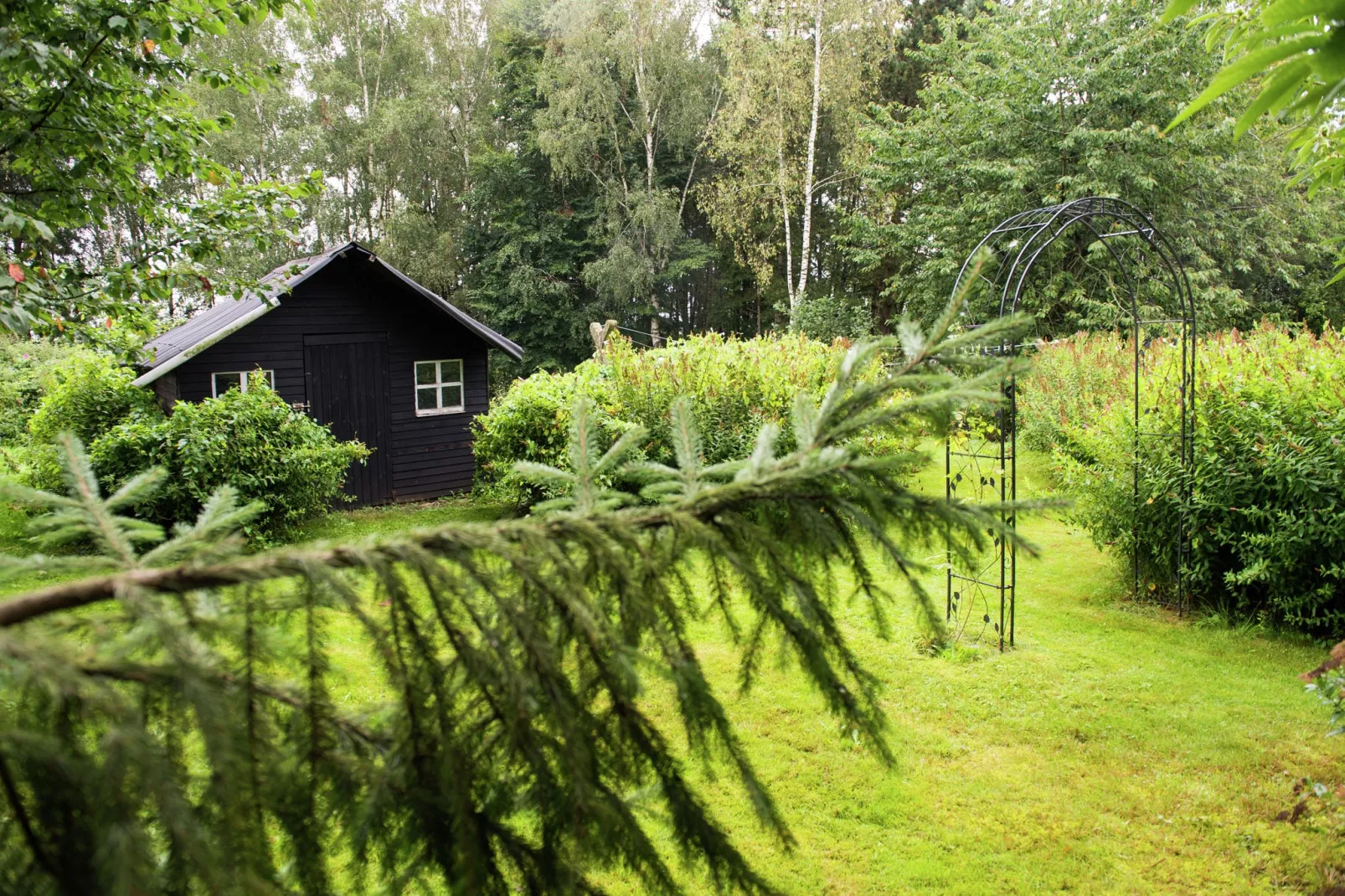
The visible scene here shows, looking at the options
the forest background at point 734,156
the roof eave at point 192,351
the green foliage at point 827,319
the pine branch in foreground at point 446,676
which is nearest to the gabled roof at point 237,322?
the roof eave at point 192,351

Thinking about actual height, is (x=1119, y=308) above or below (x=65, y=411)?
above

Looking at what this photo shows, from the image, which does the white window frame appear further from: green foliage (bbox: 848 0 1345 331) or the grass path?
green foliage (bbox: 848 0 1345 331)

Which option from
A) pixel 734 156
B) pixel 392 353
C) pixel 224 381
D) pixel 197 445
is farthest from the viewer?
pixel 734 156

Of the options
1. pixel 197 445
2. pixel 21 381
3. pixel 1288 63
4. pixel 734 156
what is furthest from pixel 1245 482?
pixel 21 381

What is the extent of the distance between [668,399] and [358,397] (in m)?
4.69

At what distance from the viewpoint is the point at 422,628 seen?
103 cm

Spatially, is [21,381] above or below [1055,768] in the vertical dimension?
above

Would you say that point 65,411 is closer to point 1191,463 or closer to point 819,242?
point 1191,463

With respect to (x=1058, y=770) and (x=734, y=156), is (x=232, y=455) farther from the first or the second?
(x=734, y=156)

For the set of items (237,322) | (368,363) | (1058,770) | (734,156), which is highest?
(734,156)

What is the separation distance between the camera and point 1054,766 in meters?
4.04

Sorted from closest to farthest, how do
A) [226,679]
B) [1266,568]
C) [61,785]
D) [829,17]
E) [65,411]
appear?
[61,785], [226,679], [1266,568], [65,411], [829,17]

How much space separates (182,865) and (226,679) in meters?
0.18

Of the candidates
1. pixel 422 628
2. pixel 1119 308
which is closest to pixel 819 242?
pixel 1119 308
